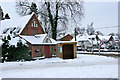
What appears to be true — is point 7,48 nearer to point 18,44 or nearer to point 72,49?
point 18,44

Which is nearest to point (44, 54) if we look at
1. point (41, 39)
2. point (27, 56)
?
point (41, 39)

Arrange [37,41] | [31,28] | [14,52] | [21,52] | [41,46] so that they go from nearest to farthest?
1. [14,52]
2. [21,52]
3. [37,41]
4. [41,46]
5. [31,28]

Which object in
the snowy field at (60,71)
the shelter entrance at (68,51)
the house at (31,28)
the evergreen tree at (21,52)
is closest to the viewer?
the snowy field at (60,71)

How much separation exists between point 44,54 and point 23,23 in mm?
6825

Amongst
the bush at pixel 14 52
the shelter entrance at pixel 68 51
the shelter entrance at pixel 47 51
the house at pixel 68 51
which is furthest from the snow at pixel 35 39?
the shelter entrance at pixel 68 51

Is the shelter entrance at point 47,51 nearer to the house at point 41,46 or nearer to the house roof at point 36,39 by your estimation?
the house at point 41,46

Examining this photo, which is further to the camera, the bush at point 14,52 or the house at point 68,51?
the house at point 68,51

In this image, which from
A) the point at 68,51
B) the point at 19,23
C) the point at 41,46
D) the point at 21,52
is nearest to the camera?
the point at 21,52

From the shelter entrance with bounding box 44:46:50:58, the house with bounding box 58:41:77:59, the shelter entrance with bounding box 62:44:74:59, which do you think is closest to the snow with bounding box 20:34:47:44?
the shelter entrance with bounding box 44:46:50:58

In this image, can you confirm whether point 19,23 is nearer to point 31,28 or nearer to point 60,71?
point 31,28

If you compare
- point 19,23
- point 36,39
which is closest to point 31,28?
point 36,39

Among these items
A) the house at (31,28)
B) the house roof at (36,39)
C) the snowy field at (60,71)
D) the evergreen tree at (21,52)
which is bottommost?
the snowy field at (60,71)

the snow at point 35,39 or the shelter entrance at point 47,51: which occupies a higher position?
the snow at point 35,39

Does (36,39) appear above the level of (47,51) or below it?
above
